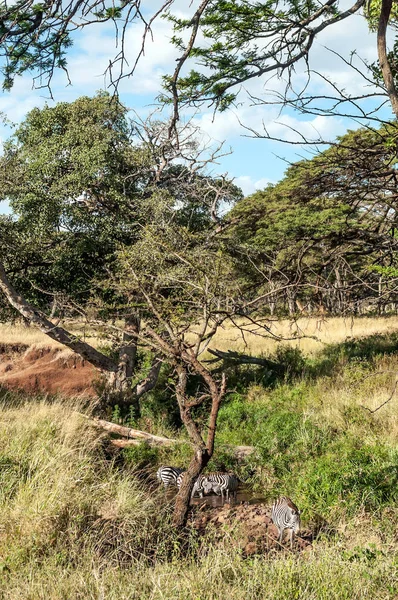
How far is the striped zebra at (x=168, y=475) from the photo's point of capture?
973cm

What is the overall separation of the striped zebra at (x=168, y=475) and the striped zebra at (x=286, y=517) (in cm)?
254

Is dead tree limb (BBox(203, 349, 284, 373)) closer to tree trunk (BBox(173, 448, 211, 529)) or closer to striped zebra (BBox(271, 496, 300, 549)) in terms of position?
striped zebra (BBox(271, 496, 300, 549))

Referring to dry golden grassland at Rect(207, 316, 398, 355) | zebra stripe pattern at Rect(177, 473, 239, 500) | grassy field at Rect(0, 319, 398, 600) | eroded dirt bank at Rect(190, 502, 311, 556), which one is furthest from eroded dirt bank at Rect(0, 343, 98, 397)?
eroded dirt bank at Rect(190, 502, 311, 556)

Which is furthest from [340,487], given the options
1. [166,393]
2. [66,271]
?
[66,271]

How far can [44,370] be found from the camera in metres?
18.4

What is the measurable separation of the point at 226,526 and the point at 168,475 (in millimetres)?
2820

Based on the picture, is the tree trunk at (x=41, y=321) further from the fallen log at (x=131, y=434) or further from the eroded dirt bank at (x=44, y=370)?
the fallen log at (x=131, y=434)

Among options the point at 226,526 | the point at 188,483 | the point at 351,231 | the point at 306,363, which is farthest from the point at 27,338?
the point at 226,526

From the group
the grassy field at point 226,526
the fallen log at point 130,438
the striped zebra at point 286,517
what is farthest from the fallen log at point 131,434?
the striped zebra at point 286,517

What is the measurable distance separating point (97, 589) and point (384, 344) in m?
13.9

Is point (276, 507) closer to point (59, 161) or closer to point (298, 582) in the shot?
point (298, 582)

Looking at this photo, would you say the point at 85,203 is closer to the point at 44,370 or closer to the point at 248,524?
the point at 44,370

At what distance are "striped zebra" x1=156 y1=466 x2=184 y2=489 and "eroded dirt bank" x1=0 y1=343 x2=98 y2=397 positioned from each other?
19.5ft

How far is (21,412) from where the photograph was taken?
11.0 m
